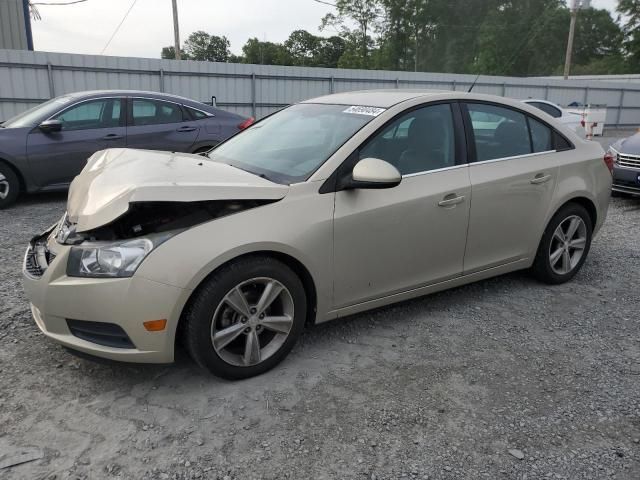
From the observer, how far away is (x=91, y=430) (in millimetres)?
2529

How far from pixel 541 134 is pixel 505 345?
69.5 inches

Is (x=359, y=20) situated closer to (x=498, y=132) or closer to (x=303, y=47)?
(x=303, y=47)

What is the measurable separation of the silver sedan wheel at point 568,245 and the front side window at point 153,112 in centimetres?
562

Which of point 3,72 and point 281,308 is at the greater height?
point 3,72

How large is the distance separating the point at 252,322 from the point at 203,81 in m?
13.9

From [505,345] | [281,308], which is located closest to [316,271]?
[281,308]

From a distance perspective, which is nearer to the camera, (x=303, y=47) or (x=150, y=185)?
(x=150, y=185)

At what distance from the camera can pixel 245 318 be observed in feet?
9.45

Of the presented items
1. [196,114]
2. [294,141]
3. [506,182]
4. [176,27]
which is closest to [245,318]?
[294,141]

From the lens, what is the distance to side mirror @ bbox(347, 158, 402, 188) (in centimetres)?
300

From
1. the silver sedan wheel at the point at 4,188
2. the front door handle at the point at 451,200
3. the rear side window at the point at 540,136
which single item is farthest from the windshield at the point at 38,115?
the rear side window at the point at 540,136

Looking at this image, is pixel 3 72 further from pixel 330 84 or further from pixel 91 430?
pixel 91 430

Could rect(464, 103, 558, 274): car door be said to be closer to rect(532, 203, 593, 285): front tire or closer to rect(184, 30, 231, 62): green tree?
rect(532, 203, 593, 285): front tire

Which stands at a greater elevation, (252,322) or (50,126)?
(50,126)
